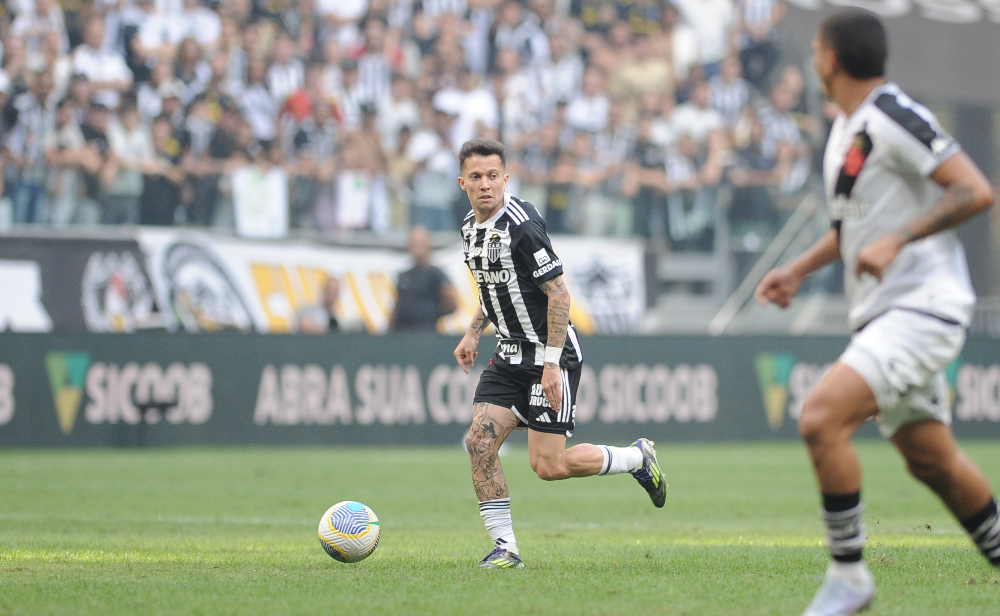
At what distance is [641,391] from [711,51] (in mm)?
7154

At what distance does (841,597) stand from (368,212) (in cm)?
1336


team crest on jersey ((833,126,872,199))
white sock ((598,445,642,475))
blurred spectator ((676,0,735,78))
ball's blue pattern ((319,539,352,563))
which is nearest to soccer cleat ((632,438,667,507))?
white sock ((598,445,642,475))

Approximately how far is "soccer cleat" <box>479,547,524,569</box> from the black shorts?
71 cm

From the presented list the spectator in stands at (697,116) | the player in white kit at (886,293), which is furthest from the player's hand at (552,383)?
the spectator in stands at (697,116)

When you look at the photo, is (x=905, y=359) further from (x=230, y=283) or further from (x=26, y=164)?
(x=26, y=164)

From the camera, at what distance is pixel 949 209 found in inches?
184

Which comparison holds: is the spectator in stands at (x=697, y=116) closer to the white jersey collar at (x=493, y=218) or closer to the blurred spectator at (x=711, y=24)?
the blurred spectator at (x=711, y=24)

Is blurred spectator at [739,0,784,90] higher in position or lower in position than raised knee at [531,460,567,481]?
higher

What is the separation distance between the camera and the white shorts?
4773 mm

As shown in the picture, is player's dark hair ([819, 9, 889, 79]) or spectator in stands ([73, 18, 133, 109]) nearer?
player's dark hair ([819, 9, 889, 79])

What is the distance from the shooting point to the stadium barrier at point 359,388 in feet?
50.9

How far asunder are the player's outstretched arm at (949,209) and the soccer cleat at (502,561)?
2845mm

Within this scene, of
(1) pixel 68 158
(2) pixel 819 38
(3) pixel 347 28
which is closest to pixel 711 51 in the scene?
(3) pixel 347 28

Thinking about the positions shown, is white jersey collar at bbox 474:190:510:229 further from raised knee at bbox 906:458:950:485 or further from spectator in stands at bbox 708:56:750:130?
spectator in stands at bbox 708:56:750:130
